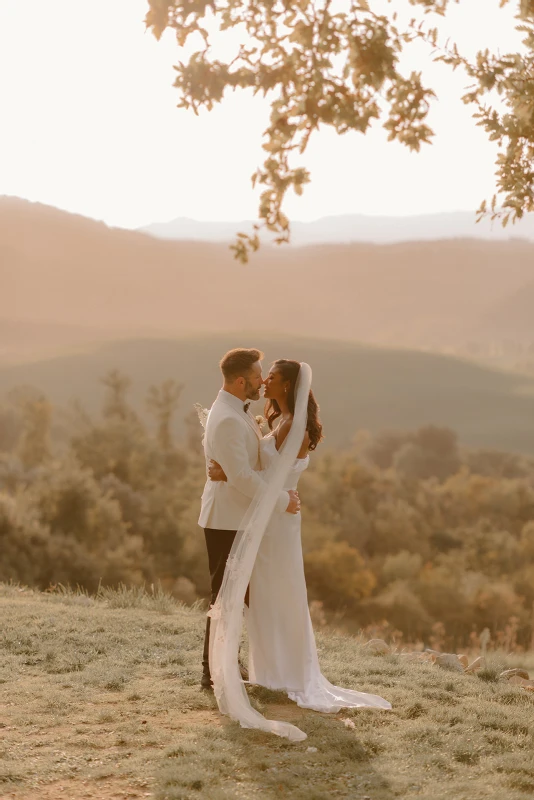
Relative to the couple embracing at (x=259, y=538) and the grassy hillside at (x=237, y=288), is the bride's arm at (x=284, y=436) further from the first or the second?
the grassy hillside at (x=237, y=288)

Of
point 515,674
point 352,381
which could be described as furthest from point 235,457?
point 352,381

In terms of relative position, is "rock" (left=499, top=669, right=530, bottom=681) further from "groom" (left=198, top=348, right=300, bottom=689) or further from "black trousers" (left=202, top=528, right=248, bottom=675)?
"black trousers" (left=202, top=528, right=248, bottom=675)

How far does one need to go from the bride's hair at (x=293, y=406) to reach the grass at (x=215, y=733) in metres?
2.00

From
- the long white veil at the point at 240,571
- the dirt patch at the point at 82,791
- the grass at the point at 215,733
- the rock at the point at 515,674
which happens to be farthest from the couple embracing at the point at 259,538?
the rock at the point at 515,674

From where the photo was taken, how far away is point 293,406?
686 cm

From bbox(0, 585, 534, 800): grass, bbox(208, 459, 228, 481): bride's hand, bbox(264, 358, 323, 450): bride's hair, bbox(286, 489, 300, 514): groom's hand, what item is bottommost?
bbox(0, 585, 534, 800): grass

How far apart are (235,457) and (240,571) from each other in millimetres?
822

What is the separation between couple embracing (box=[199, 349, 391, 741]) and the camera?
6680mm

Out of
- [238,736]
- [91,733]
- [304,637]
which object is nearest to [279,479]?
[304,637]

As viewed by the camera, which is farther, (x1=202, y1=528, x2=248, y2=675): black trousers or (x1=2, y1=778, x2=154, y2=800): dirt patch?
(x1=202, y1=528, x2=248, y2=675): black trousers

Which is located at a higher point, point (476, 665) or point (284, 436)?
point (284, 436)

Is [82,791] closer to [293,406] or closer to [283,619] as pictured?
[283,619]

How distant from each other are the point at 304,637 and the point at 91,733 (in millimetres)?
1715

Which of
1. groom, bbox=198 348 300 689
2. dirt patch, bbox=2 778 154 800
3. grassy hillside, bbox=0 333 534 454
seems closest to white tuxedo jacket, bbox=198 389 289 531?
groom, bbox=198 348 300 689
